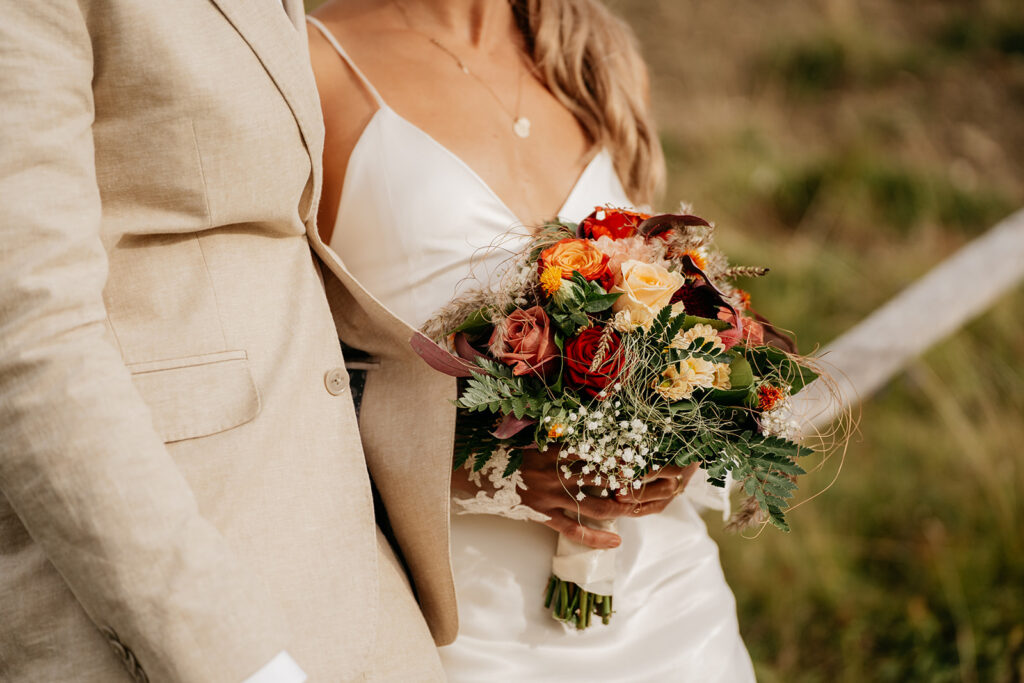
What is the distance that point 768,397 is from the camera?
1.64m

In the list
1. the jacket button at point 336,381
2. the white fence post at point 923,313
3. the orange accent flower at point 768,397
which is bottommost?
the white fence post at point 923,313

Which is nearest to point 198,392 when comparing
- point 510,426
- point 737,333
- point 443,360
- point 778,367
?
point 443,360

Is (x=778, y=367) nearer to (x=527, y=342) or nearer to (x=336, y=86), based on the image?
(x=527, y=342)

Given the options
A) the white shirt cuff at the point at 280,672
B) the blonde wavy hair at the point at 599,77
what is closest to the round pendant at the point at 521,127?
the blonde wavy hair at the point at 599,77

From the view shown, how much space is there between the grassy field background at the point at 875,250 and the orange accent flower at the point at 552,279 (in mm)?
2439

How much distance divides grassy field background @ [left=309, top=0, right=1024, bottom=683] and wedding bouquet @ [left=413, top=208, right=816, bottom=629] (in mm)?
2139

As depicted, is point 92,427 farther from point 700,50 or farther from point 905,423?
point 700,50

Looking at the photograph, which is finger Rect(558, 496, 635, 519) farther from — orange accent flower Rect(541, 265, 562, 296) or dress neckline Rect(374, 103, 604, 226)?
dress neckline Rect(374, 103, 604, 226)

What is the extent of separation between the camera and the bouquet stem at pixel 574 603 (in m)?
1.91

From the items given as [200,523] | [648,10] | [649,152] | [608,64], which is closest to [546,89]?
[608,64]

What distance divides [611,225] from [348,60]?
0.85m

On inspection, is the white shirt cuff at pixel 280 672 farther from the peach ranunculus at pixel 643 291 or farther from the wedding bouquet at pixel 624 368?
the peach ranunculus at pixel 643 291

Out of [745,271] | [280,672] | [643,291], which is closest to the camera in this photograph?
[280,672]

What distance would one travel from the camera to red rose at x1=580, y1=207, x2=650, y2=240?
1738 millimetres
